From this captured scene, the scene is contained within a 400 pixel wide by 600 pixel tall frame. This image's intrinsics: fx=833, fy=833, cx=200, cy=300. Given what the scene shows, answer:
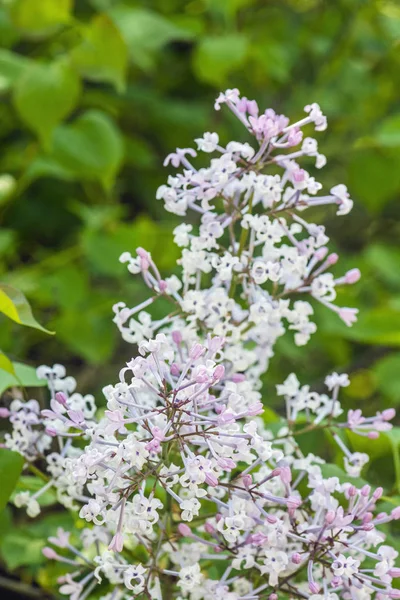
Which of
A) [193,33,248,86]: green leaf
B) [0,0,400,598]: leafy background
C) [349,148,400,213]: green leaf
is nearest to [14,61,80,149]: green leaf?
[0,0,400,598]: leafy background

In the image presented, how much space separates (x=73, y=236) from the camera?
1.12 metres

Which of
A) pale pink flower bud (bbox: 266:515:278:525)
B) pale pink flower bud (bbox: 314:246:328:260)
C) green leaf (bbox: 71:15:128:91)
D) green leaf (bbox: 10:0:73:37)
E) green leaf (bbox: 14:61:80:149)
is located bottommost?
pale pink flower bud (bbox: 266:515:278:525)

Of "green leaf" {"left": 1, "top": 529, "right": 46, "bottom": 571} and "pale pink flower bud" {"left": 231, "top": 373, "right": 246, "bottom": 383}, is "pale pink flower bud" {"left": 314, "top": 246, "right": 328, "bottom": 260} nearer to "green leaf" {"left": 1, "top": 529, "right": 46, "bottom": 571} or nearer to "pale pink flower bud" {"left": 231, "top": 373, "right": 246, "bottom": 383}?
"pale pink flower bud" {"left": 231, "top": 373, "right": 246, "bottom": 383}

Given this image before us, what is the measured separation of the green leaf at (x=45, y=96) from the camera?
85 centimetres

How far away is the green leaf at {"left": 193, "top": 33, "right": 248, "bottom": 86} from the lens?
1.05 m

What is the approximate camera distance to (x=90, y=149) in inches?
36.7

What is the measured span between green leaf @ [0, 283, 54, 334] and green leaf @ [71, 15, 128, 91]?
0.46 meters

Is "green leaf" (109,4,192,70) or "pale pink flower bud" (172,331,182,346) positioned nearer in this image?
"pale pink flower bud" (172,331,182,346)

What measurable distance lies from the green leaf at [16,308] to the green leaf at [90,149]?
0.47 metres

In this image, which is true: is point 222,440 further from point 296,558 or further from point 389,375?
point 389,375

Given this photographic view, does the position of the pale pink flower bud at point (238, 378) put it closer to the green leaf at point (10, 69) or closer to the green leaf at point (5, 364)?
the green leaf at point (5, 364)

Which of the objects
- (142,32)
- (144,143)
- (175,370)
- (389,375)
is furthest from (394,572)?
(144,143)

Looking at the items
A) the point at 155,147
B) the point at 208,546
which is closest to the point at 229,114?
the point at 155,147

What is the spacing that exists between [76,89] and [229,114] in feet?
1.38
